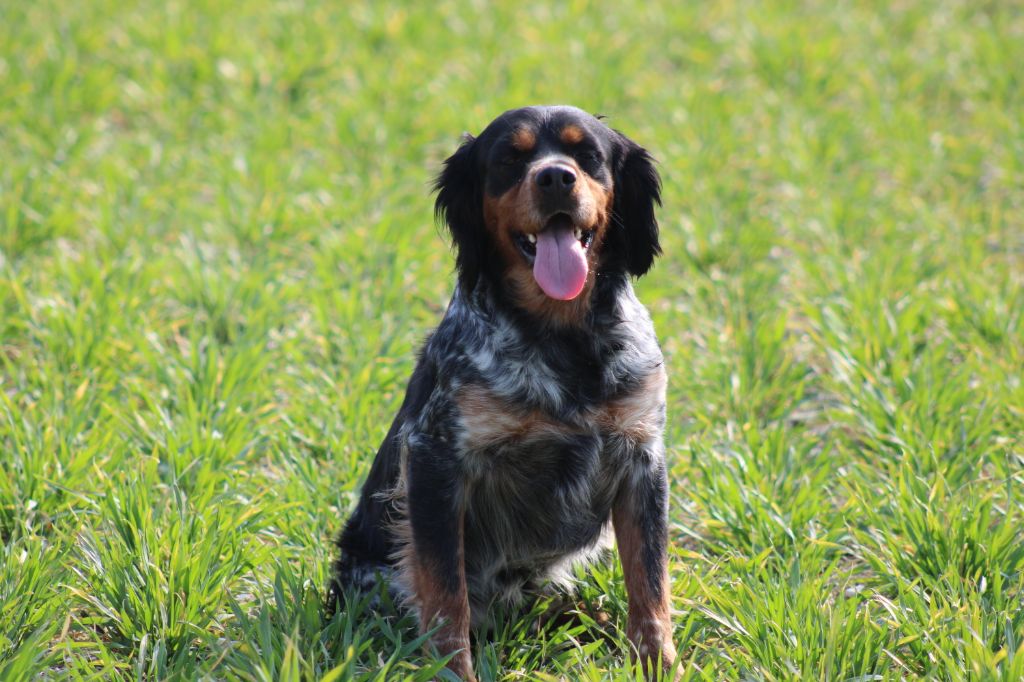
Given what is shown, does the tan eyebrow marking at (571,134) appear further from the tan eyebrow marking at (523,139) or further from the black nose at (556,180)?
the black nose at (556,180)

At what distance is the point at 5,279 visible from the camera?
4.95 metres

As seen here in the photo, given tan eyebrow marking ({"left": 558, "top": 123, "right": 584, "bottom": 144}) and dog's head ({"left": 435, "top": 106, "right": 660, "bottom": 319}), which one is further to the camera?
tan eyebrow marking ({"left": 558, "top": 123, "right": 584, "bottom": 144})

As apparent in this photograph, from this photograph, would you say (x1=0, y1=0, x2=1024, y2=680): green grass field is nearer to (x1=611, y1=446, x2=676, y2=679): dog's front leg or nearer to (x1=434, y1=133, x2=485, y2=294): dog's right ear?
(x1=611, y1=446, x2=676, y2=679): dog's front leg

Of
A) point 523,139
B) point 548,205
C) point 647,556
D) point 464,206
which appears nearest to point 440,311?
point 464,206

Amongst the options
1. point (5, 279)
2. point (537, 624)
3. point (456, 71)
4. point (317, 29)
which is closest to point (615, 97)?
point (456, 71)

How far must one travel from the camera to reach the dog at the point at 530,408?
9.53 ft

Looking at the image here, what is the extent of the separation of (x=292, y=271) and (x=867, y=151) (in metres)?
3.66

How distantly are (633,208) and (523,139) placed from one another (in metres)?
0.41

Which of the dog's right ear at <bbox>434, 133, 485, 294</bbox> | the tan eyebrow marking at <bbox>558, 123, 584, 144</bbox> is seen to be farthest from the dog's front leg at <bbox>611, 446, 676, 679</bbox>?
the tan eyebrow marking at <bbox>558, 123, 584, 144</bbox>

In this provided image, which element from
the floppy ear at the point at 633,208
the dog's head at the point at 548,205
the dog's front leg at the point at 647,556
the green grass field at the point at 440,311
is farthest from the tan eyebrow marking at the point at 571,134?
the green grass field at the point at 440,311

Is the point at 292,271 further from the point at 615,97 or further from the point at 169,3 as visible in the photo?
the point at 169,3

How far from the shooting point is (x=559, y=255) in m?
2.99

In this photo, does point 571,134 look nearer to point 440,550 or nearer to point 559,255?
point 559,255

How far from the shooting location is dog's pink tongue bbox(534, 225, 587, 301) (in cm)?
294
